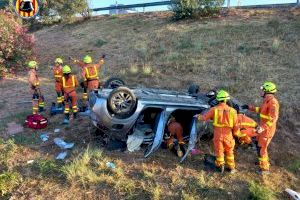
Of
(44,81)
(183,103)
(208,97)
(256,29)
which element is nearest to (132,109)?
(183,103)

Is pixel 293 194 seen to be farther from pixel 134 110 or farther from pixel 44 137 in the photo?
pixel 44 137

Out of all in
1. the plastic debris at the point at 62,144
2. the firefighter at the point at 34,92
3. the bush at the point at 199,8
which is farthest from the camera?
the bush at the point at 199,8

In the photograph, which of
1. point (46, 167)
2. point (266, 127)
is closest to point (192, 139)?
point (266, 127)

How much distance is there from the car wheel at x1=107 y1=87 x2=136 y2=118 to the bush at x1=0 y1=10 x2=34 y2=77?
8941 millimetres

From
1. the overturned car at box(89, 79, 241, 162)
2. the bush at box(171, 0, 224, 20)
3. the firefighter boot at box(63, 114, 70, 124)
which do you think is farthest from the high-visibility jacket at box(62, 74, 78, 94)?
the bush at box(171, 0, 224, 20)

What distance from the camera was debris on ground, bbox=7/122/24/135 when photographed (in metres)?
10.4

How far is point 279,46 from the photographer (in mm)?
14789

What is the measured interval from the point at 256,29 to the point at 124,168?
10471mm

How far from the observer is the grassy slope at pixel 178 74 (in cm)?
777

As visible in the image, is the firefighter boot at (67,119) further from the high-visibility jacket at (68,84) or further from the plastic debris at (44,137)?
the plastic debris at (44,137)

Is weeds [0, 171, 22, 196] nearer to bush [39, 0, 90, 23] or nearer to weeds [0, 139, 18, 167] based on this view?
weeds [0, 139, 18, 167]

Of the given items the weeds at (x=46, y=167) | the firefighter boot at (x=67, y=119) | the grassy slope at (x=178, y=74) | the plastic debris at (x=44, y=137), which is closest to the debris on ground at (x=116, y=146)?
the grassy slope at (x=178, y=74)

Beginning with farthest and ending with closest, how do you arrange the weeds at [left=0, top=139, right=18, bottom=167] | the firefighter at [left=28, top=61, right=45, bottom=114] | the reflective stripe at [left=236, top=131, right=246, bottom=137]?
the firefighter at [left=28, top=61, right=45, bottom=114]
the weeds at [left=0, top=139, right=18, bottom=167]
the reflective stripe at [left=236, top=131, right=246, bottom=137]

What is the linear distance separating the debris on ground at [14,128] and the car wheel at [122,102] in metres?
3.26
